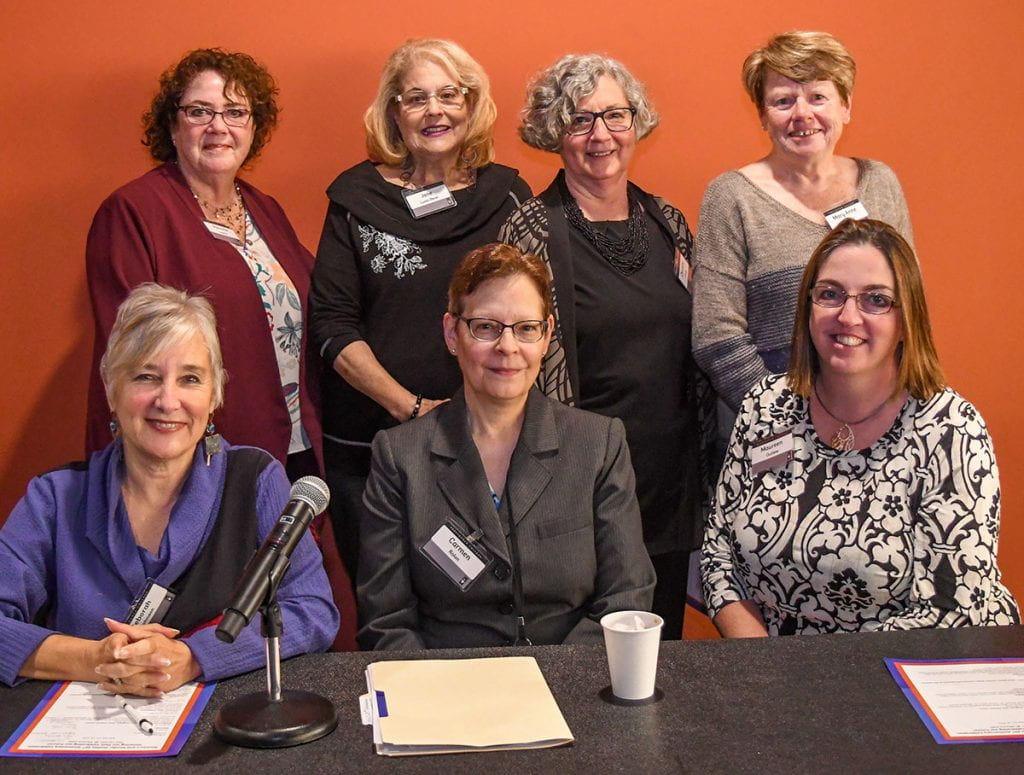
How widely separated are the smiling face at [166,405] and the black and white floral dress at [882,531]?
114 centimetres

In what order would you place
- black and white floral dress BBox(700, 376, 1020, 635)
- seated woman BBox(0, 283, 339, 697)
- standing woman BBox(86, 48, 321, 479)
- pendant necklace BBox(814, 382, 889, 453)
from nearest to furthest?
seated woman BBox(0, 283, 339, 697) < black and white floral dress BBox(700, 376, 1020, 635) < pendant necklace BBox(814, 382, 889, 453) < standing woman BBox(86, 48, 321, 479)

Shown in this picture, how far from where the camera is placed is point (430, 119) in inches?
121

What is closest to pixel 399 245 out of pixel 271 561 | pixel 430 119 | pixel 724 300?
pixel 430 119

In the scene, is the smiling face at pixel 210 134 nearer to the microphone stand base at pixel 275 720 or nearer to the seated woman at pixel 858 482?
the seated woman at pixel 858 482

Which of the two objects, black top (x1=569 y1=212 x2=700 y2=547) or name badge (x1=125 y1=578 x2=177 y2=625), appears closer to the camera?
name badge (x1=125 y1=578 x2=177 y2=625)

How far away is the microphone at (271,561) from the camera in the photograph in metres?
1.53

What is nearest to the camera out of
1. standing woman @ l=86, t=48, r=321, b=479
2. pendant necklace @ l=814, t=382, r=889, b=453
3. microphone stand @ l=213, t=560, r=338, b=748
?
microphone stand @ l=213, t=560, r=338, b=748

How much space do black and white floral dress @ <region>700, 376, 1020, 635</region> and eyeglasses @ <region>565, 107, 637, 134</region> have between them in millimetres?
995

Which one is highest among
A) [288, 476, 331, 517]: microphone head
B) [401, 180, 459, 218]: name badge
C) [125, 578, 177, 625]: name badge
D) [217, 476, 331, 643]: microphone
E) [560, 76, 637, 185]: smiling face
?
[560, 76, 637, 185]: smiling face

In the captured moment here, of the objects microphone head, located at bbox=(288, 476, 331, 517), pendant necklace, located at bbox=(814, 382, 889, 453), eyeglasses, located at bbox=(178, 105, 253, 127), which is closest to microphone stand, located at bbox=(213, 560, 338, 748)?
microphone head, located at bbox=(288, 476, 331, 517)

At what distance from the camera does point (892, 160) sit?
12.7ft

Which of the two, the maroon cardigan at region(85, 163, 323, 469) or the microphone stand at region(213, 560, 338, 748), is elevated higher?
the maroon cardigan at region(85, 163, 323, 469)

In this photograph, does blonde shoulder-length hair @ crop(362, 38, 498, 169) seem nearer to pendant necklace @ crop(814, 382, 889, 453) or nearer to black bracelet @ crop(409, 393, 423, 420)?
black bracelet @ crop(409, 393, 423, 420)

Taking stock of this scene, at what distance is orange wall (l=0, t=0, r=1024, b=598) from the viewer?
3.54 metres
